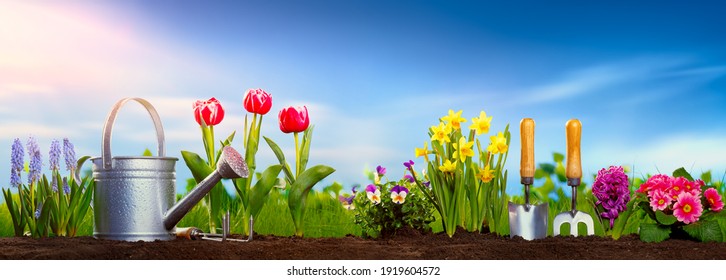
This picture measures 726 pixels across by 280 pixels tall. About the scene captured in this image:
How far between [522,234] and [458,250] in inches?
18.9

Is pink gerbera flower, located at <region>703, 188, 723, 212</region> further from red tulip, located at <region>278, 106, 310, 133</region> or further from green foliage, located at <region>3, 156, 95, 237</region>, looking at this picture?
green foliage, located at <region>3, 156, 95, 237</region>

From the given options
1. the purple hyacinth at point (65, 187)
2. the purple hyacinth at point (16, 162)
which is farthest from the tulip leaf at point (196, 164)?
the purple hyacinth at point (16, 162)

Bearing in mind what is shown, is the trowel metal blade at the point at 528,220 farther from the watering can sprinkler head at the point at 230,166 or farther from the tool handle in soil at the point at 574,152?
the watering can sprinkler head at the point at 230,166

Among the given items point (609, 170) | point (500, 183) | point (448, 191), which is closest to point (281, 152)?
point (448, 191)

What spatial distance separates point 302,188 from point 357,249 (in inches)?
19.7

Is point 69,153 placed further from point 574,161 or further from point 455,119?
point 574,161

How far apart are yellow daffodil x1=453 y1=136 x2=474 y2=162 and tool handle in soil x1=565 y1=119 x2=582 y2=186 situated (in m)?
0.39

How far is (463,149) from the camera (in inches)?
125

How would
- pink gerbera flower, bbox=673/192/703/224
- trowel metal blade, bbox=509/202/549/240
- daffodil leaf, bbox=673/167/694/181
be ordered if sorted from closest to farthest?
pink gerbera flower, bbox=673/192/703/224 < trowel metal blade, bbox=509/202/549/240 < daffodil leaf, bbox=673/167/694/181

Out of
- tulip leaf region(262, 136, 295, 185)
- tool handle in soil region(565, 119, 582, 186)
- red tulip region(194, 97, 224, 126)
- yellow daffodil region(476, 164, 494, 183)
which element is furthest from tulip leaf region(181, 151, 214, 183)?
tool handle in soil region(565, 119, 582, 186)

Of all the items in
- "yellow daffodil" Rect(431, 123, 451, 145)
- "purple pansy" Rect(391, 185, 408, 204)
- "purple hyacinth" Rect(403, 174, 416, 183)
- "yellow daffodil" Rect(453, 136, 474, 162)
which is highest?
"yellow daffodil" Rect(431, 123, 451, 145)

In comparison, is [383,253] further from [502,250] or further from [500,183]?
[500,183]

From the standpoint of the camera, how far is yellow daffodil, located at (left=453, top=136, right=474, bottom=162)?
3170 mm

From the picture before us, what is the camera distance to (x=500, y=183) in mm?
3266
